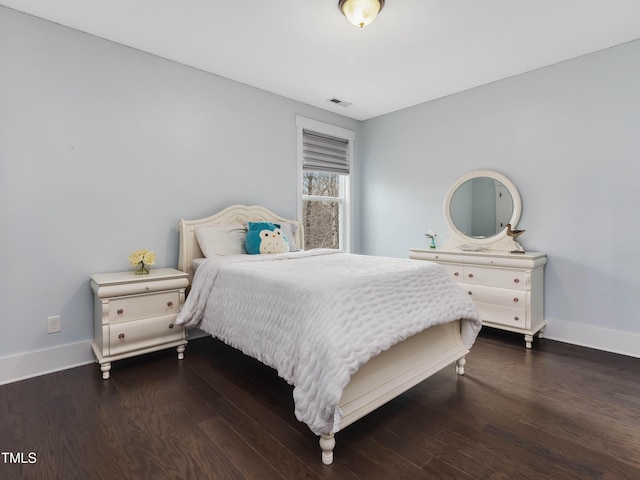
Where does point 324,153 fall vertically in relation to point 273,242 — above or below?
above

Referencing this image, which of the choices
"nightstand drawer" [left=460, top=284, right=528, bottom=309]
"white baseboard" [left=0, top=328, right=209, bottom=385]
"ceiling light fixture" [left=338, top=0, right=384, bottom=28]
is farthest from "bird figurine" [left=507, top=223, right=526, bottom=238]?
"white baseboard" [left=0, top=328, right=209, bottom=385]

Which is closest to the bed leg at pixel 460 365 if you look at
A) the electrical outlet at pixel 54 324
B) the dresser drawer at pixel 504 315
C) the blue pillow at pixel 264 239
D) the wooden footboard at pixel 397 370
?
the wooden footboard at pixel 397 370

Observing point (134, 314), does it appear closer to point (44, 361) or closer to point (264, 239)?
point (44, 361)

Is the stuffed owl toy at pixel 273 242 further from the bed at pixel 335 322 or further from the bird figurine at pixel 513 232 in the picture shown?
the bird figurine at pixel 513 232

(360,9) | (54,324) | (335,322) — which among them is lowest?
(54,324)

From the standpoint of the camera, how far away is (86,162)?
2611 millimetres

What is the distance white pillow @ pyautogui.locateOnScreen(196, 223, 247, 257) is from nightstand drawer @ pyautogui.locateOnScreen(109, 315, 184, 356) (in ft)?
2.19

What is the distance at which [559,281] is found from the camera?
316cm

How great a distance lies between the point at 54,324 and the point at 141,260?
75cm

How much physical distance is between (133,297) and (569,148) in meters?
3.90

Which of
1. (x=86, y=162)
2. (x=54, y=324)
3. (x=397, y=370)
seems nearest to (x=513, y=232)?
(x=397, y=370)

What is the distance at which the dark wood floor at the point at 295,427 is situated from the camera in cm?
150

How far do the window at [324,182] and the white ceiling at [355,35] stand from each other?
0.85 m

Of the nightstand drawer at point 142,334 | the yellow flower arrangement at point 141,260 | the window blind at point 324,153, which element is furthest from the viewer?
the window blind at point 324,153
